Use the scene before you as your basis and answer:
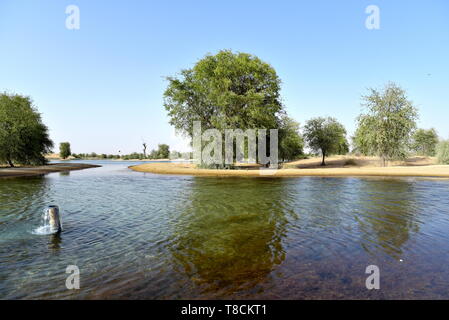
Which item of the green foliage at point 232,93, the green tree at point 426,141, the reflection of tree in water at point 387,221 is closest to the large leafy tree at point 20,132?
the green foliage at point 232,93

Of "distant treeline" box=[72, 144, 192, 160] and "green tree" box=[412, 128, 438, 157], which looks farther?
"distant treeline" box=[72, 144, 192, 160]

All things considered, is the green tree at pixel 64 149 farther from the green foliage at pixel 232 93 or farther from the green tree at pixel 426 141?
the green tree at pixel 426 141

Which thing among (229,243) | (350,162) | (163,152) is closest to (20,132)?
(229,243)

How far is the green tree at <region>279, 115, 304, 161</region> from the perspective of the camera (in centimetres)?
4071

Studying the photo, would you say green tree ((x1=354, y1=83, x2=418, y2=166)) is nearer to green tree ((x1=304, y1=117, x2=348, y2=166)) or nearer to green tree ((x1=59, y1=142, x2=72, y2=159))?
green tree ((x1=304, y1=117, x2=348, y2=166))

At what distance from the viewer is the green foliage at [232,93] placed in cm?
3462

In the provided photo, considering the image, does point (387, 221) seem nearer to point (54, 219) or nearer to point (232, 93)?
point (54, 219)

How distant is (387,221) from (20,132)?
175 feet

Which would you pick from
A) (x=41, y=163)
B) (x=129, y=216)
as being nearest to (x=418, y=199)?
(x=129, y=216)

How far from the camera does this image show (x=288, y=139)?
46.9 metres

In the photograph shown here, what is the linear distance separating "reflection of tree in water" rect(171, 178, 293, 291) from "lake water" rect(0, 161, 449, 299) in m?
0.03

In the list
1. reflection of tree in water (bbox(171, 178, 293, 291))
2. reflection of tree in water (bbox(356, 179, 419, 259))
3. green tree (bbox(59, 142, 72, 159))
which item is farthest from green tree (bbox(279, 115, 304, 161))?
green tree (bbox(59, 142, 72, 159))

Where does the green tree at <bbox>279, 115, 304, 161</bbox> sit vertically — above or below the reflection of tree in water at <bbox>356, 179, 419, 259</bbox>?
above

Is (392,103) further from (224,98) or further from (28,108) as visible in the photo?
(28,108)
